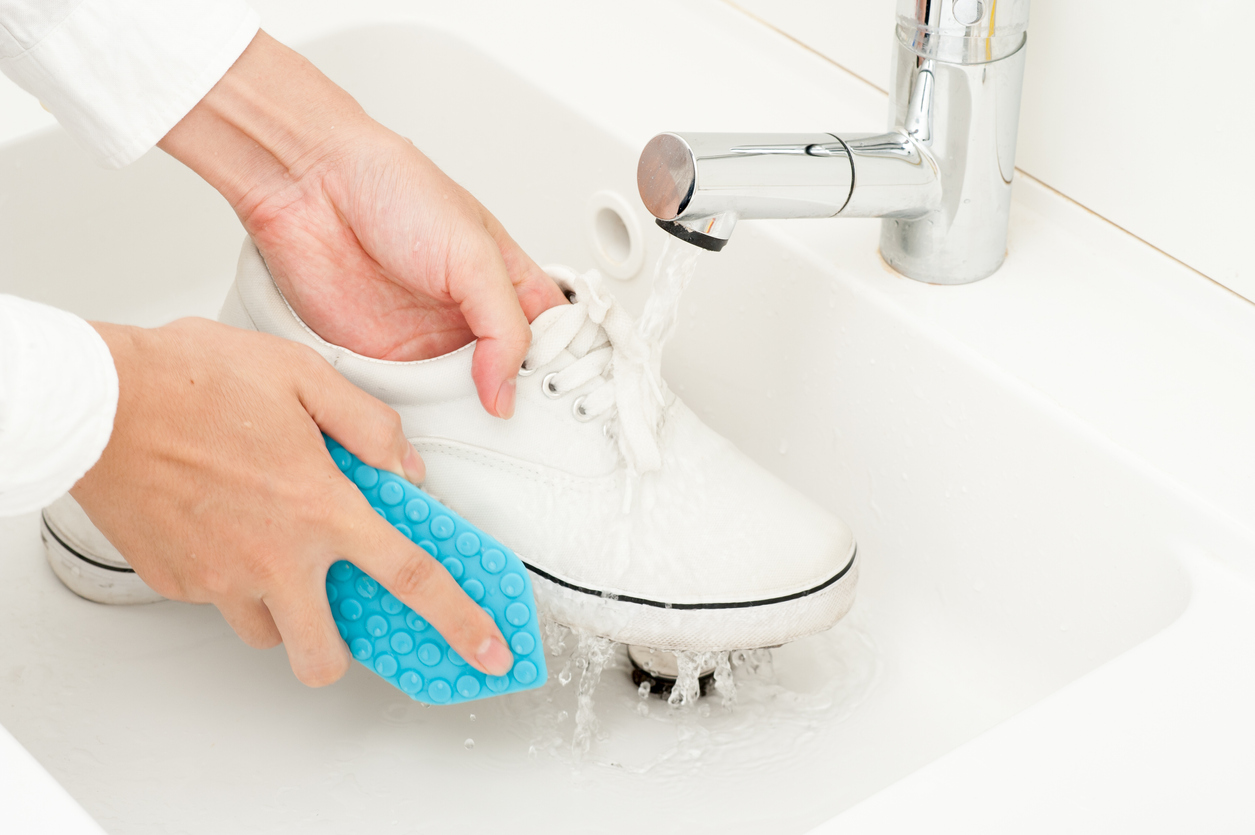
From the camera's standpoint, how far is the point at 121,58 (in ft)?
1.72

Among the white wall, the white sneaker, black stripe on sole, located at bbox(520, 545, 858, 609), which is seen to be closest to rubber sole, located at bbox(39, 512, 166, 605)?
the white sneaker

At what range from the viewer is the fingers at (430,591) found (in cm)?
46

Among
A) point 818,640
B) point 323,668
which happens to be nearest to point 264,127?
point 323,668

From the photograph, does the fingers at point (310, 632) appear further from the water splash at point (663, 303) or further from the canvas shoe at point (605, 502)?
the water splash at point (663, 303)

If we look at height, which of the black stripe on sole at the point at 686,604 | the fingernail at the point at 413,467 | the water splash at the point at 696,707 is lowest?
the water splash at the point at 696,707

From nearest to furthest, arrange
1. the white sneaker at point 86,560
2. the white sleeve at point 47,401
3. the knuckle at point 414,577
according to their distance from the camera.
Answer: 1. the white sleeve at point 47,401
2. the knuckle at point 414,577
3. the white sneaker at point 86,560

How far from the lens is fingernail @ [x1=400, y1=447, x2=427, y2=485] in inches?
19.9

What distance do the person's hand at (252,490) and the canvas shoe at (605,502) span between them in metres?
0.05

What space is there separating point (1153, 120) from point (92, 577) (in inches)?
22.6

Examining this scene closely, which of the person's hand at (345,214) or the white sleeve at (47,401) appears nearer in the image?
the white sleeve at (47,401)

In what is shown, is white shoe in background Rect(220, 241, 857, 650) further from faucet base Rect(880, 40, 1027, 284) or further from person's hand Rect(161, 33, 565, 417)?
Result: faucet base Rect(880, 40, 1027, 284)

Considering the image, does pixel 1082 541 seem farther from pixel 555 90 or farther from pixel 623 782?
pixel 555 90

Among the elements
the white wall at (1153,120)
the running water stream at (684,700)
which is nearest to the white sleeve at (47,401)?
the running water stream at (684,700)

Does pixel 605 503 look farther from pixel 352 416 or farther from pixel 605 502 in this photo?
pixel 352 416
